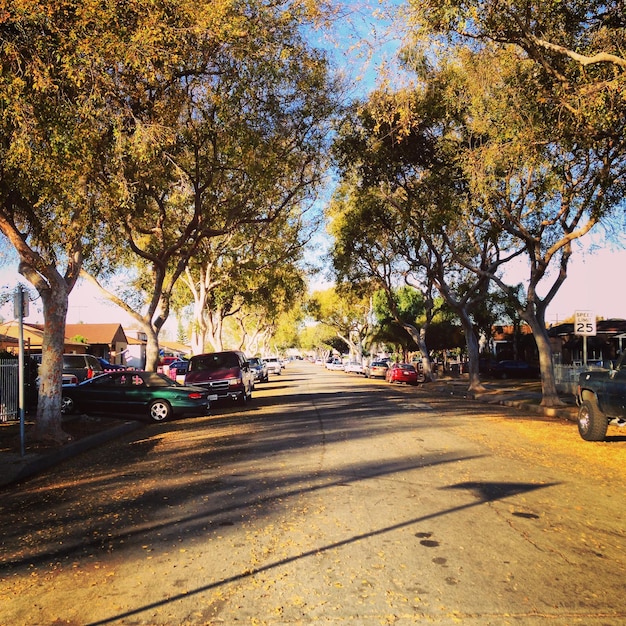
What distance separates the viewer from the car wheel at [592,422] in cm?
1285

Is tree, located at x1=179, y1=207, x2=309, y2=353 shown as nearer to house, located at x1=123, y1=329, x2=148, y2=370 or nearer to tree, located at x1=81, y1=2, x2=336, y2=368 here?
tree, located at x1=81, y1=2, x2=336, y2=368

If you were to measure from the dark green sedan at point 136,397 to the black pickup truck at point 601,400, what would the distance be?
1010cm

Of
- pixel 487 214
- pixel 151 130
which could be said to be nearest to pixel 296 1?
pixel 151 130

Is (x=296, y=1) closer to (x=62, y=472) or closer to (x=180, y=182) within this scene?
(x=180, y=182)

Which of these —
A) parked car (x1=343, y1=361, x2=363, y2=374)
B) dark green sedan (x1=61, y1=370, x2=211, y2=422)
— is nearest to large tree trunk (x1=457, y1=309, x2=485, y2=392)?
dark green sedan (x1=61, y1=370, x2=211, y2=422)

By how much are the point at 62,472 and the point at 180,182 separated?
11407mm

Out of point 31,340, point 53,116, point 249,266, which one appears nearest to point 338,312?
point 31,340

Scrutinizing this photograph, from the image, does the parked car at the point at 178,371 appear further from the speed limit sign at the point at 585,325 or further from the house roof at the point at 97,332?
the speed limit sign at the point at 585,325

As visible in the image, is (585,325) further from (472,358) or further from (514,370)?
(514,370)

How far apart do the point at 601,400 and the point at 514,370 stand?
37.5m

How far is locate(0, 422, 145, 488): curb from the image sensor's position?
10.1 m

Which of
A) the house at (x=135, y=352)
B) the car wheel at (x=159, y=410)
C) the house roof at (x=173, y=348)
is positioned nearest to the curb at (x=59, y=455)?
the car wheel at (x=159, y=410)

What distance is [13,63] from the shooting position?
34.0ft

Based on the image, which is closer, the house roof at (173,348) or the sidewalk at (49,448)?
the sidewalk at (49,448)
